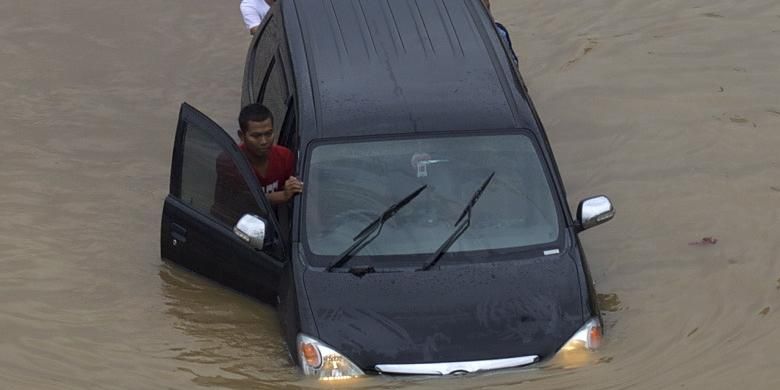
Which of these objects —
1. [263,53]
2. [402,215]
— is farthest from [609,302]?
[263,53]

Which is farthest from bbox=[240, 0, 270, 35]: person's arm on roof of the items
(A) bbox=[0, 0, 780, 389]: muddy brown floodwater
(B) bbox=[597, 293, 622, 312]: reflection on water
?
(B) bbox=[597, 293, 622, 312]: reflection on water

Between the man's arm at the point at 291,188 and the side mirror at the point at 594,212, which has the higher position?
the man's arm at the point at 291,188

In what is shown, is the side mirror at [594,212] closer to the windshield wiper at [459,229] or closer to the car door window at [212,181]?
the windshield wiper at [459,229]

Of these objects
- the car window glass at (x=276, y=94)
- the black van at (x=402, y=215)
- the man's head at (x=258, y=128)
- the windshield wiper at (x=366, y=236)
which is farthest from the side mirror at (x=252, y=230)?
Answer: the car window glass at (x=276, y=94)

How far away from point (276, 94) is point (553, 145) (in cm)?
298

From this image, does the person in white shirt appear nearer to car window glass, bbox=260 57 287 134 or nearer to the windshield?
car window glass, bbox=260 57 287 134

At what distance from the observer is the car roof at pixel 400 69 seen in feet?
26.9

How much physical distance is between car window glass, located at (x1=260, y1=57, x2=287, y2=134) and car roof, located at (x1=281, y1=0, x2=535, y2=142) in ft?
0.78

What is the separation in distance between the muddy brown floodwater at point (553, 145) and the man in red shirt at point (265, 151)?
74cm

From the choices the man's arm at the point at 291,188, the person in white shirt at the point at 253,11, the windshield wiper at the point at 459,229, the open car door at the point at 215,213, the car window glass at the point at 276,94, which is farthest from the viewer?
the person in white shirt at the point at 253,11

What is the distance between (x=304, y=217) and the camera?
7898 millimetres

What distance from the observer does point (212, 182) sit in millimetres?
8523

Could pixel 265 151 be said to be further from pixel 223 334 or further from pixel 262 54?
pixel 262 54

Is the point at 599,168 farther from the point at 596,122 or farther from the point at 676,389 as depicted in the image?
the point at 676,389
